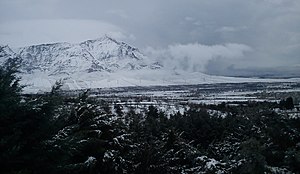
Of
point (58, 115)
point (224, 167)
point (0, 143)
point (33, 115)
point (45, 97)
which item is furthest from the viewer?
point (224, 167)

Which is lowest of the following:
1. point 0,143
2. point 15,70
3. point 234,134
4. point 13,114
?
point 234,134

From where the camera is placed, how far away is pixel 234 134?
44406mm

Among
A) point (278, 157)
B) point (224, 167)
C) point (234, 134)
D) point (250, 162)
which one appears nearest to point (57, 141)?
point (250, 162)

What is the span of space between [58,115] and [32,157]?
1.71 meters

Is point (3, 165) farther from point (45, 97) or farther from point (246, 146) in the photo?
point (246, 146)

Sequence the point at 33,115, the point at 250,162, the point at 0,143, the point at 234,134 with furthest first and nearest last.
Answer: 1. the point at 234,134
2. the point at 250,162
3. the point at 33,115
4. the point at 0,143

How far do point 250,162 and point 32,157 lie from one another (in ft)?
53.3

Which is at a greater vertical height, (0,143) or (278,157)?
(0,143)

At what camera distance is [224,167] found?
23.1 m

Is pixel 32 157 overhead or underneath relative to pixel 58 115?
underneath

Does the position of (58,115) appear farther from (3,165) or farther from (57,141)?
(3,165)

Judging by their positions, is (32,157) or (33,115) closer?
(32,157)

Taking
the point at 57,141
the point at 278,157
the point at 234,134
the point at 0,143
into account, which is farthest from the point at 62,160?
the point at 234,134

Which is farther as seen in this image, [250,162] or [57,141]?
[250,162]
